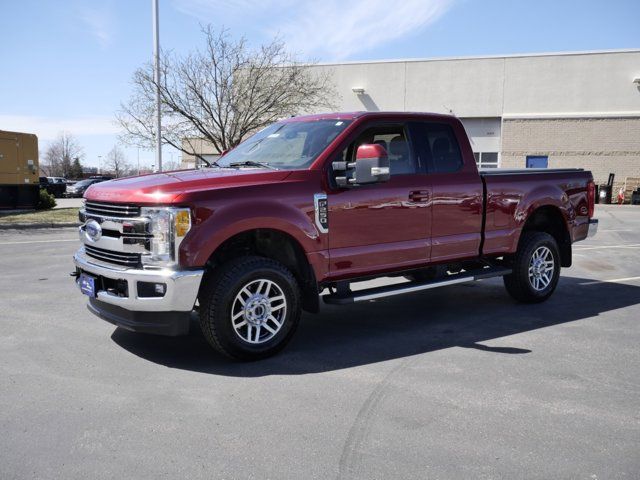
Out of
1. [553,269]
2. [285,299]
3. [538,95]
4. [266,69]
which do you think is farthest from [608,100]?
[285,299]

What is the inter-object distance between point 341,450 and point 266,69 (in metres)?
20.4

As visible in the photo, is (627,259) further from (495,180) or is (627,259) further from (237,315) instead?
(237,315)

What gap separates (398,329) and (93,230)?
2.96 meters

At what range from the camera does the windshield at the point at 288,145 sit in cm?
521

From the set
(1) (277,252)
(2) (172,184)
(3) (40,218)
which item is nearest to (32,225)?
(3) (40,218)

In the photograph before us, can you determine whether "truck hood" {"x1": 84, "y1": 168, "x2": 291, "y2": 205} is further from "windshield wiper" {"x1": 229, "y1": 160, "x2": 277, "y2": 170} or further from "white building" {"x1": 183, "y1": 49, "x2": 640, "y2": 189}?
"white building" {"x1": 183, "y1": 49, "x2": 640, "y2": 189}

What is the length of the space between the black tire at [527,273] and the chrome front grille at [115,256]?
423cm

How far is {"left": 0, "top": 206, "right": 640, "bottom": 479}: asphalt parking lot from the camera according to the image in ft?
10.0

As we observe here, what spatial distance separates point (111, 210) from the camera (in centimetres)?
462

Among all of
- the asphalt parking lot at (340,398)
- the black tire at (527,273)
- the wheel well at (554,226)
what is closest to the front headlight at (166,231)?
the asphalt parking lot at (340,398)

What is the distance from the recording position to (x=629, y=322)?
5984 millimetres

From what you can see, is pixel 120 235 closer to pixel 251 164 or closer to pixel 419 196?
pixel 251 164

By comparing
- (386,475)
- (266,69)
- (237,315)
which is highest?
(266,69)

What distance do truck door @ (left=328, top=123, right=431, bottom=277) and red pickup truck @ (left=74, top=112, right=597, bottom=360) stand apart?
0.04ft
